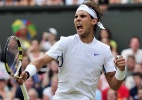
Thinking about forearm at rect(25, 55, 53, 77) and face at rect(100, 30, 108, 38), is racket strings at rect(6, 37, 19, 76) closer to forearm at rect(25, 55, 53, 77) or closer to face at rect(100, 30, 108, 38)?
forearm at rect(25, 55, 53, 77)

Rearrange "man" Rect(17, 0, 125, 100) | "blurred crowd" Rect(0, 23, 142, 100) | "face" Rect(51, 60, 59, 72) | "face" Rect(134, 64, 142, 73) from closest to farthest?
"man" Rect(17, 0, 125, 100) < "blurred crowd" Rect(0, 23, 142, 100) < "face" Rect(51, 60, 59, 72) < "face" Rect(134, 64, 142, 73)

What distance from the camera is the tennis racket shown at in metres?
7.90

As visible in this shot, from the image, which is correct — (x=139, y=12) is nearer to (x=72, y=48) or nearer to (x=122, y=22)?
(x=122, y=22)

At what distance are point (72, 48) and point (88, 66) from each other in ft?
0.95

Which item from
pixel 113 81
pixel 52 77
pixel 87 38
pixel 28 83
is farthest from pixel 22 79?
pixel 52 77

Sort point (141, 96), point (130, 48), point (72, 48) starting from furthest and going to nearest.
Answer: point (130, 48)
point (141, 96)
point (72, 48)

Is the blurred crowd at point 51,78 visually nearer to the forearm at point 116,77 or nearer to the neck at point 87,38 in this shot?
the forearm at point 116,77

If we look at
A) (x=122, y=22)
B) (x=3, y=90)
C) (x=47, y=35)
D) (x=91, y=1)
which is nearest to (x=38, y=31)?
(x=47, y=35)

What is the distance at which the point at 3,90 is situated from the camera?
13.1 m

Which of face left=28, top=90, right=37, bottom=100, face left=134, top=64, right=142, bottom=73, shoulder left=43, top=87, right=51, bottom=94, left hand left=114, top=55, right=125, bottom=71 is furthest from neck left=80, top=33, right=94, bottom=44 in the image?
face left=134, top=64, right=142, bottom=73

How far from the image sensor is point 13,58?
26.9 ft

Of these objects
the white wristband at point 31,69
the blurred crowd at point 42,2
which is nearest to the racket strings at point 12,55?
the white wristband at point 31,69

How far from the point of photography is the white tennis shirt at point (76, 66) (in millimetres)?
8242

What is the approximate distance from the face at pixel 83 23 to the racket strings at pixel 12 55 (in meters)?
0.77
